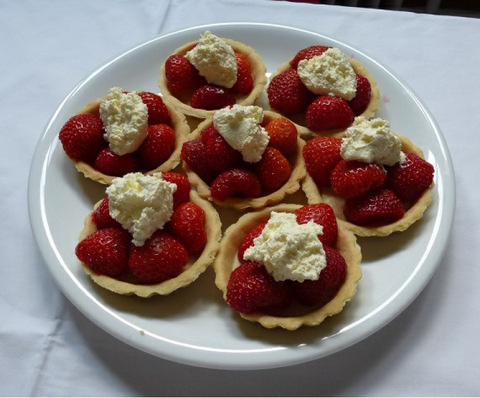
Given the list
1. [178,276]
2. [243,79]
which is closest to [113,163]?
[178,276]

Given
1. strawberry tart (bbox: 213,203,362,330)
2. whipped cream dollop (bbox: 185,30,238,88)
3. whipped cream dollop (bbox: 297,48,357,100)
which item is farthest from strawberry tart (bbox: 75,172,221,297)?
whipped cream dollop (bbox: 297,48,357,100)

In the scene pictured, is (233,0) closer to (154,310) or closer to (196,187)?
(196,187)

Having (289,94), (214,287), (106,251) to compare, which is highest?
(289,94)

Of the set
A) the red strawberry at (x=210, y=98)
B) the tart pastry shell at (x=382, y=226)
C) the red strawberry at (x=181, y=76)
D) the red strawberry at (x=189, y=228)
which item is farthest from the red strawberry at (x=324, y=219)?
the red strawberry at (x=181, y=76)

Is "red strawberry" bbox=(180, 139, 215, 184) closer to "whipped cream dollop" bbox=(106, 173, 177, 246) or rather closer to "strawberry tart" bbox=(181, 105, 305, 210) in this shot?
"strawberry tart" bbox=(181, 105, 305, 210)

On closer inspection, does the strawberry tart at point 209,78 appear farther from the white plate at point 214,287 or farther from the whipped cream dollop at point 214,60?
the white plate at point 214,287

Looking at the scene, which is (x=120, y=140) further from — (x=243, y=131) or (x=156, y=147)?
(x=243, y=131)
